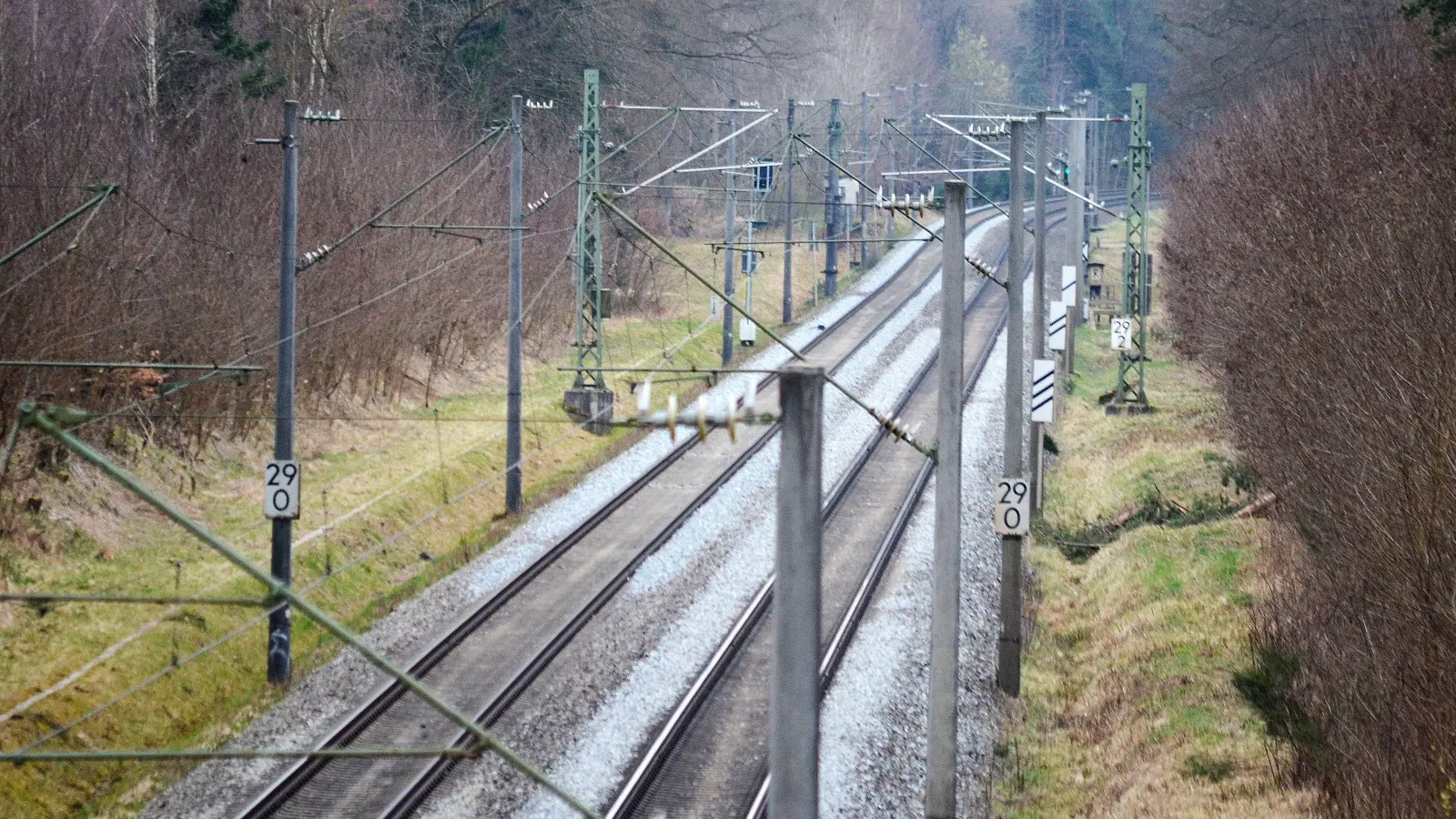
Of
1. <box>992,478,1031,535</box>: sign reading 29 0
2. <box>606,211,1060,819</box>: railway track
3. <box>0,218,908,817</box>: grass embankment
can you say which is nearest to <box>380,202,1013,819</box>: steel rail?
<box>606,211,1060,819</box>: railway track

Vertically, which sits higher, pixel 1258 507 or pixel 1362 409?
pixel 1362 409

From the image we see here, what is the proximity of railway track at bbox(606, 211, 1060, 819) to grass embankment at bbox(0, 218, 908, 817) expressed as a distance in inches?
118

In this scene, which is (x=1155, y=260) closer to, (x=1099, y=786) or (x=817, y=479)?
(x=1099, y=786)

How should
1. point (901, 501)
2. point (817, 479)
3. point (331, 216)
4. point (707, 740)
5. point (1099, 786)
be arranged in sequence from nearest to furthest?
point (817, 479) < point (1099, 786) < point (707, 740) < point (901, 501) < point (331, 216)

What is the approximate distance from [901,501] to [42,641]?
12.6 meters

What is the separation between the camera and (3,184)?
18219 mm

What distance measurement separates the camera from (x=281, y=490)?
15844mm

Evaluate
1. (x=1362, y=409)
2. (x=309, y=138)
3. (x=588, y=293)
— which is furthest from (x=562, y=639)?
(x=309, y=138)

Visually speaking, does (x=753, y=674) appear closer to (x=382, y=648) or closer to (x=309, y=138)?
(x=382, y=648)

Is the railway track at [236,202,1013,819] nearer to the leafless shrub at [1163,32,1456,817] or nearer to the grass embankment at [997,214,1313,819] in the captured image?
the grass embankment at [997,214,1313,819]

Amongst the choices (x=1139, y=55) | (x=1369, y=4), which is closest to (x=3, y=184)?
(x=1369, y=4)

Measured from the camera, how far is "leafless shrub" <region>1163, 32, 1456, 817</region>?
10688 millimetres

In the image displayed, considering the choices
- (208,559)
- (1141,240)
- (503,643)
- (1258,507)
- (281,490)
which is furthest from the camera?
(1141,240)

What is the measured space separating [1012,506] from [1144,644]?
2.27m
